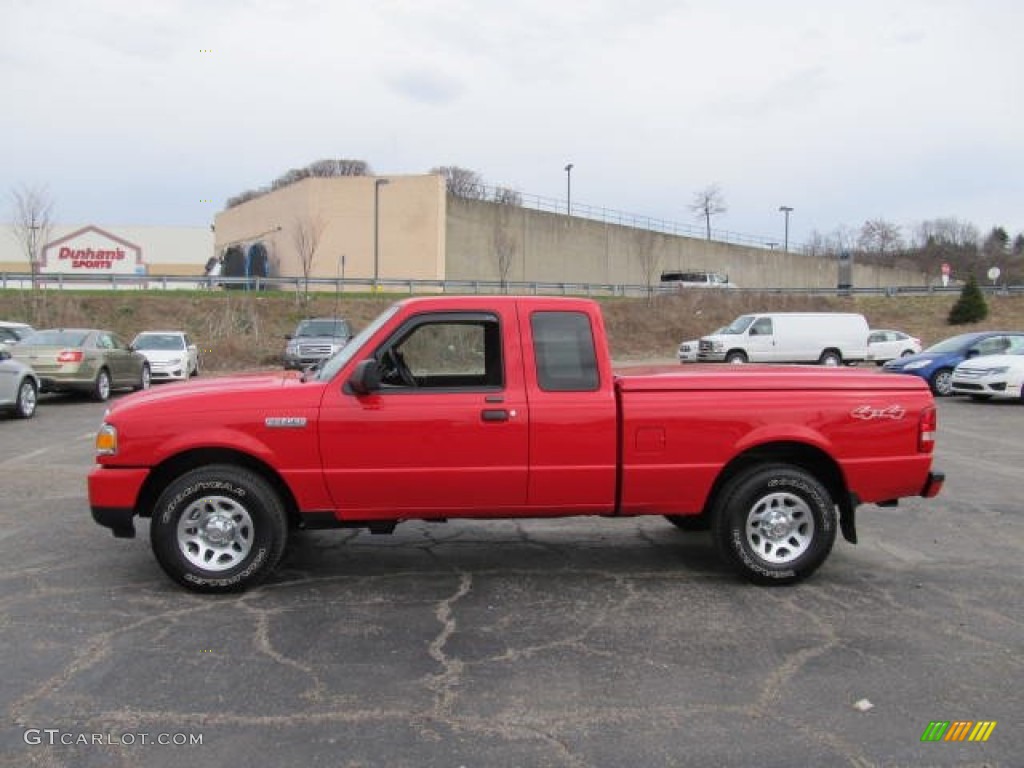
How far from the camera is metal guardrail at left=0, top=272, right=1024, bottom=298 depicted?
36938 millimetres

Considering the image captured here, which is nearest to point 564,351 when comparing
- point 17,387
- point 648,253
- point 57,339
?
point 17,387

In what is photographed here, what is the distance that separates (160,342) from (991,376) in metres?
19.2

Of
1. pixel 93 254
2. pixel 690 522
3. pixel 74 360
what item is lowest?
pixel 690 522

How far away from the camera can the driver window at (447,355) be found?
5270 millimetres

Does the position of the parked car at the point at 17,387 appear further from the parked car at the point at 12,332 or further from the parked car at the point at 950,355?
the parked car at the point at 950,355

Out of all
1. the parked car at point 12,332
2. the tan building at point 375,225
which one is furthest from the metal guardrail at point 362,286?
the parked car at point 12,332

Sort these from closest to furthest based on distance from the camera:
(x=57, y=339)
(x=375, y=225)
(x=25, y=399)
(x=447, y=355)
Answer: (x=447, y=355) < (x=25, y=399) < (x=57, y=339) < (x=375, y=225)

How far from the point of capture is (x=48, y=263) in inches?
2509

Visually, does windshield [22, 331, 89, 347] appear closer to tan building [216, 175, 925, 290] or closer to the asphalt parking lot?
the asphalt parking lot

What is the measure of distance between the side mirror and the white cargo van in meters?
24.5

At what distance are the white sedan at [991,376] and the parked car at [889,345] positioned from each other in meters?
13.2

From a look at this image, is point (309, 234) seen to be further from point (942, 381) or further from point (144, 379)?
point (942, 381)

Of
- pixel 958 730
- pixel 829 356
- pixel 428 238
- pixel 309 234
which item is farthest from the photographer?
pixel 428 238

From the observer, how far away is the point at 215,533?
505 cm
